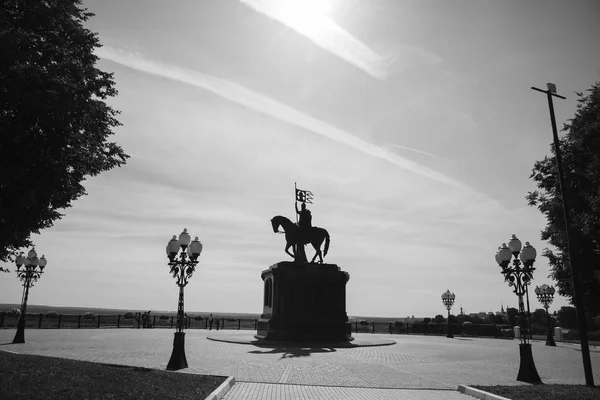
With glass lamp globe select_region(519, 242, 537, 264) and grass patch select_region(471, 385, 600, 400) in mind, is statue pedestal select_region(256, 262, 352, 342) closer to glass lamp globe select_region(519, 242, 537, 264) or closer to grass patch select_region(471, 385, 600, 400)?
glass lamp globe select_region(519, 242, 537, 264)

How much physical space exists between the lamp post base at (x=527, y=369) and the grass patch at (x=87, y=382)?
29.3 ft

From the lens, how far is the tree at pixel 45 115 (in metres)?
11.1

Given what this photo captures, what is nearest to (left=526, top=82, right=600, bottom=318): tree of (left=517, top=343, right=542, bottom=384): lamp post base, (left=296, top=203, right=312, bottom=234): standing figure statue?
(left=517, top=343, right=542, bottom=384): lamp post base

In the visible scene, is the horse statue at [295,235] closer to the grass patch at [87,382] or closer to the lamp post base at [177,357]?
the lamp post base at [177,357]

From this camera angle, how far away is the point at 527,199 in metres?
27.6

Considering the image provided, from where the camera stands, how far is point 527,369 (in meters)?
13.1

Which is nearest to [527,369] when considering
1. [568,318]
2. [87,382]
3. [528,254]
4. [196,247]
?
[528,254]

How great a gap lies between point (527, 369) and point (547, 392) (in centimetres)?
284

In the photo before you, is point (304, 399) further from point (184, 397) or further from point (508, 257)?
point (508, 257)

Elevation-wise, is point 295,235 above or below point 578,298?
above

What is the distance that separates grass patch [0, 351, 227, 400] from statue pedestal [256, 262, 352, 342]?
13.3m

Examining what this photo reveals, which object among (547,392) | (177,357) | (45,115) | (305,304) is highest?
(45,115)

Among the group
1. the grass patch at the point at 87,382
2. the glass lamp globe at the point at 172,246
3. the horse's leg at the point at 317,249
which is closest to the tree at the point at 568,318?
the horse's leg at the point at 317,249

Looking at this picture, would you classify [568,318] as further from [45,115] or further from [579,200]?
[45,115]
